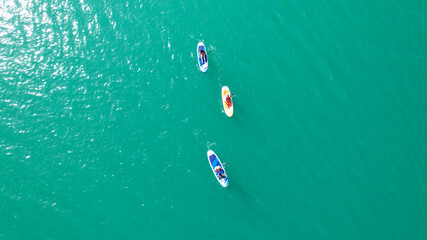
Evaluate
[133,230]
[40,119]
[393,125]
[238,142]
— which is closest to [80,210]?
[133,230]

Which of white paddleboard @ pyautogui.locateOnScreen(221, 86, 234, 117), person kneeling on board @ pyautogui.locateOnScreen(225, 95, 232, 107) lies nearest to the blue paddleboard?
white paddleboard @ pyautogui.locateOnScreen(221, 86, 234, 117)

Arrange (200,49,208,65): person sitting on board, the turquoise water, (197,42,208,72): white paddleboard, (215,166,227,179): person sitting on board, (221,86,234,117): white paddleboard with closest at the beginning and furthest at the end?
1. (215,166,227,179): person sitting on board
2. the turquoise water
3. (221,86,234,117): white paddleboard
4. (197,42,208,72): white paddleboard
5. (200,49,208,65): person sitting on board

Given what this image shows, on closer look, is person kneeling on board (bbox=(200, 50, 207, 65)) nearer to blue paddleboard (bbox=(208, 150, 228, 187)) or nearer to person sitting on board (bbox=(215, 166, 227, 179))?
blue paddleboard (bbox=(208, 150, 228, 187))

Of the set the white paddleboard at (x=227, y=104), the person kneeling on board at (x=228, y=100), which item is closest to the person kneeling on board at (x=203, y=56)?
the white paddleboard at (x=227, y=104)

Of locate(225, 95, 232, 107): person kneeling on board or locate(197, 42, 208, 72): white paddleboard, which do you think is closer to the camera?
locate(225, 95, 232, 107): person kneeling on board

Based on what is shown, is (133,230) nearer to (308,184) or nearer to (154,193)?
(154,193)

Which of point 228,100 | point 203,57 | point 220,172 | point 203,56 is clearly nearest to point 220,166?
point 220,172

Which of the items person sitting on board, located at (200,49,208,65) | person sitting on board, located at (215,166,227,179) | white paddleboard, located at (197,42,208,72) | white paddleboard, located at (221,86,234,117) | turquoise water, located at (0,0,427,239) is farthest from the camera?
person sitting on board, located at (200,49,208,65)

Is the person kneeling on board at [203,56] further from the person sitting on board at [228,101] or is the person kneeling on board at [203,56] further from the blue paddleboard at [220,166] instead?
the blue paddleboard at [220,166]
